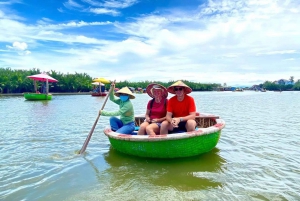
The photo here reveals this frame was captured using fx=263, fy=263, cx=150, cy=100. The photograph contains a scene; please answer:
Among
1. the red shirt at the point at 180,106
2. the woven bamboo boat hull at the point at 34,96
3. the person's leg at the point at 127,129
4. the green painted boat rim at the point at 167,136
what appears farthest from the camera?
the woven bamboo boat hull at the point at 34,96

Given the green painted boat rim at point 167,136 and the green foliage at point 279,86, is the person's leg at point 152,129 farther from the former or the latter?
the green foliage at point 279,86

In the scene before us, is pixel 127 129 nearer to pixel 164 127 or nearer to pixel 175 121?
pixel 164 127

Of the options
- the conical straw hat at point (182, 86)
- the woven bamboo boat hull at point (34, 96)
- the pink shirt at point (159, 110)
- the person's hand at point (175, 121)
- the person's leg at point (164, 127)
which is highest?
the conical straw hat at point (182, 86)

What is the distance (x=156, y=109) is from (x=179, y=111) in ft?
1.92

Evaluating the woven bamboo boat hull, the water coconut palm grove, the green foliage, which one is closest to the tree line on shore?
the water coconut palm grove

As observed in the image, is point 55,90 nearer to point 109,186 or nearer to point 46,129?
point 46,129

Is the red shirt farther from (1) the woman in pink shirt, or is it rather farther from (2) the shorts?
(1) the woman in pink shirt

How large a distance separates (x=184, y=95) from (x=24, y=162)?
348cm

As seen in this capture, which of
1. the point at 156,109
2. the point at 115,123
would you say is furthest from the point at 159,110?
the point at 115,123

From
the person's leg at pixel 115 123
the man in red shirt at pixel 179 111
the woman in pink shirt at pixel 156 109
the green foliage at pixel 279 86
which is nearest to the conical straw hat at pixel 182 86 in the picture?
the man in red shirt at pixel 179 111

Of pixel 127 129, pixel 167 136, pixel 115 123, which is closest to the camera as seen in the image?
pixel 167 136

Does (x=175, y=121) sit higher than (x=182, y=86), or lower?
lower

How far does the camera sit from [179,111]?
17.8ft

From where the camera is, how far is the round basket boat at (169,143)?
4695 mm
